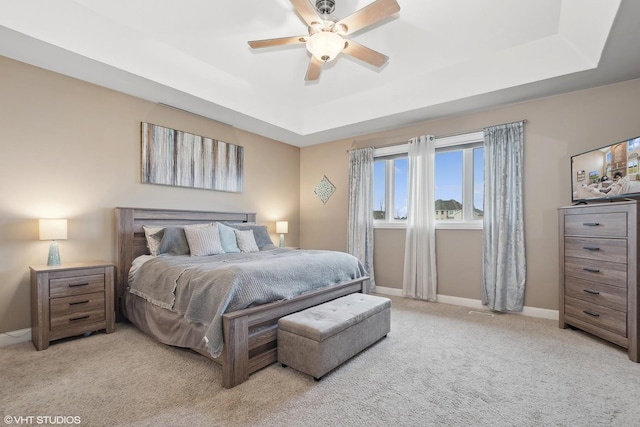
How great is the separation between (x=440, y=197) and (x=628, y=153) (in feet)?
6.72

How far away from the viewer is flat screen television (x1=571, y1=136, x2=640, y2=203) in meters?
2.57

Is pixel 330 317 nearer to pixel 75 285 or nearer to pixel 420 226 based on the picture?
pixel 75 285

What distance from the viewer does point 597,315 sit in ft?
9.11

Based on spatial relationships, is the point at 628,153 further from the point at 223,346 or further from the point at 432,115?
the point at 223,346

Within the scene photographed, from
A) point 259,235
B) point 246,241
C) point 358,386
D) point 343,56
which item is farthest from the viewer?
point 259,235

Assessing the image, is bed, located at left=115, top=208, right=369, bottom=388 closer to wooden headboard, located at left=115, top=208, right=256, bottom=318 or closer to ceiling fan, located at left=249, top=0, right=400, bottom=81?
wooden headboard, located at left=115, top=208, right=256, bottom=318

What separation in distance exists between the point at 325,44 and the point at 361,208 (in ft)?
9.60

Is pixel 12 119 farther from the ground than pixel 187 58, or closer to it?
closer to it

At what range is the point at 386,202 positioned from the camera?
16.3ft

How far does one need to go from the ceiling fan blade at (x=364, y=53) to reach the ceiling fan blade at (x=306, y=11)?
0.37 meters

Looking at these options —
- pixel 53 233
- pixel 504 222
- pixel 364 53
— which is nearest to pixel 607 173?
pixel 504 222

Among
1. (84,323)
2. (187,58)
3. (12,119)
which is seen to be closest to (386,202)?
(187,58)

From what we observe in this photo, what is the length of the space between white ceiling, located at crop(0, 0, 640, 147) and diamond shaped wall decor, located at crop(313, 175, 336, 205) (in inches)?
58.0

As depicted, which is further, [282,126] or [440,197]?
[282,126]
